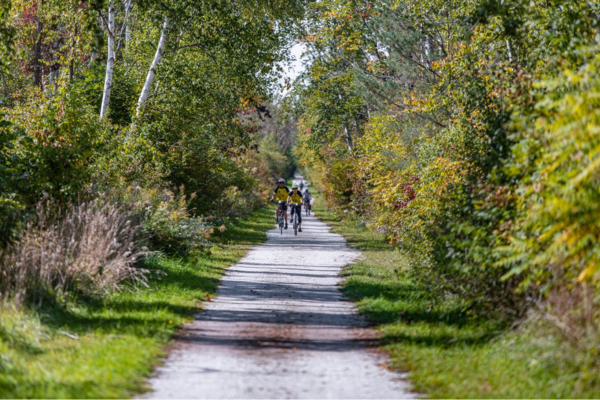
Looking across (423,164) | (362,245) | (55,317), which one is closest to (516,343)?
(55,317)

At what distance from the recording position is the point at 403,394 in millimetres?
6039

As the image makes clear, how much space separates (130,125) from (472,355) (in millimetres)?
13831

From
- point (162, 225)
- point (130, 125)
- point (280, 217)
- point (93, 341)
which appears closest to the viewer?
point (93, 341)

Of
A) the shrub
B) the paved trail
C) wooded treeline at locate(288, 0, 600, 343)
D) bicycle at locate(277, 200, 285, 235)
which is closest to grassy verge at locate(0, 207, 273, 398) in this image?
the paved trail

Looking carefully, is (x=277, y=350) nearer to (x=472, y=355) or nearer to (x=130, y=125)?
(x=472, y=355)

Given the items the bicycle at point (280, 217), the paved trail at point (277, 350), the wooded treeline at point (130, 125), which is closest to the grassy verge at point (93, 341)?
the paved trail at point (277, 350)

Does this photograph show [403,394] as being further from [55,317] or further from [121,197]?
[121,197]

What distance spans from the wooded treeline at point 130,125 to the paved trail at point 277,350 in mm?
2270

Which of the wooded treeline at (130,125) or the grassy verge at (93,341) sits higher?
the wooded treeline at (130,125)

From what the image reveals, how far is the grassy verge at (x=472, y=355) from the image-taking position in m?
5.86

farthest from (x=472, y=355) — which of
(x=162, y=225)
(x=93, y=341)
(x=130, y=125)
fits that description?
(x=130, y=125)

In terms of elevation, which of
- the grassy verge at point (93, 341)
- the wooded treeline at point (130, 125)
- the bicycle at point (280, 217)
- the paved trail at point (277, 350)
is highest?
the wooded treeline at point (130, 125)

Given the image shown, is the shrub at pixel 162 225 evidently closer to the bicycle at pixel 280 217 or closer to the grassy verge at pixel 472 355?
the grassy verge at pixel 472 355

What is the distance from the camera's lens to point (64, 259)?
9594 millimetres
